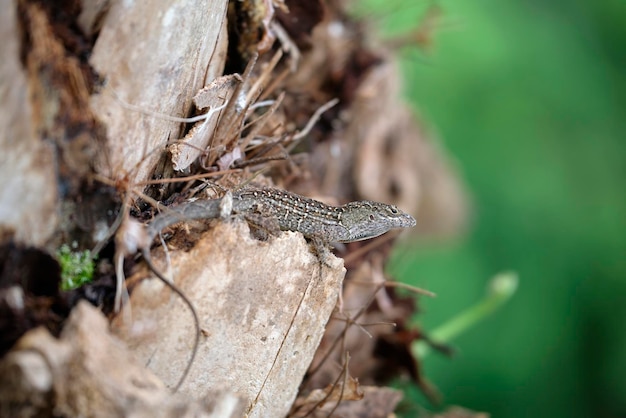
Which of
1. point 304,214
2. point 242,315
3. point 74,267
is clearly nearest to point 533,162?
point 304,214

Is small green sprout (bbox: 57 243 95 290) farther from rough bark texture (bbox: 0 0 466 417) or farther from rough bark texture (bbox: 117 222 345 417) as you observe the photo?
rough bark texture (bbox: 117 222 345 417)

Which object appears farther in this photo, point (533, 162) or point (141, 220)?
point (533, 162)

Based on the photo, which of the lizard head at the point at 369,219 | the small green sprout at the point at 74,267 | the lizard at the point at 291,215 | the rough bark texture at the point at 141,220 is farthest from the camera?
the lizard head at the point at 369,219

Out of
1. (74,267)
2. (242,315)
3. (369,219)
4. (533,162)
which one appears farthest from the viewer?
(533,162)

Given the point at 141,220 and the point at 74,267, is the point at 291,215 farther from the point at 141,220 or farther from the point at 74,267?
the point at 74,267

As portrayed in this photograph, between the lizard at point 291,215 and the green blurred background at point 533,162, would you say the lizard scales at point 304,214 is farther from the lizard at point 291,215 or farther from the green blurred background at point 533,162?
the green blurred background at point 533,162

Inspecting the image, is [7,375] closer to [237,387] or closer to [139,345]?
[139,345]

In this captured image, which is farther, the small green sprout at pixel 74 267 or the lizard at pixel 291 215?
the lizard at pixel 291 215

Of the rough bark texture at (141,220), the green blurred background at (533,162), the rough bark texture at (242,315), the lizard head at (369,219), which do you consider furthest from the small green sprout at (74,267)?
the green blurred background at (533,162)
